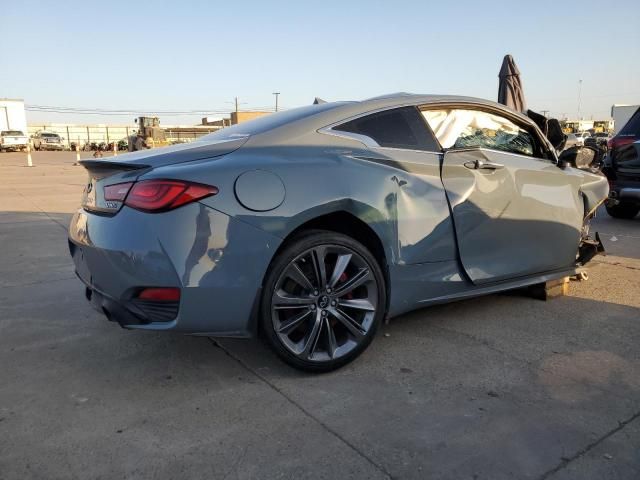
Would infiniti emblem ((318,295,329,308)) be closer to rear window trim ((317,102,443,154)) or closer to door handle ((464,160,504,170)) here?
rear window trim ((317,102,443,154))

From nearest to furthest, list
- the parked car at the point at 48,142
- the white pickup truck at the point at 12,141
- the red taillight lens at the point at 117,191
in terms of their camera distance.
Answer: the red taillight lens at the point at 117,191 → the white pickup truck at the point at 12,141 → the parked car at the point at 48,142

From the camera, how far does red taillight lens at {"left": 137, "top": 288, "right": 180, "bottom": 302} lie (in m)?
2.49

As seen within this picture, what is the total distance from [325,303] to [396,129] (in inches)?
45.7

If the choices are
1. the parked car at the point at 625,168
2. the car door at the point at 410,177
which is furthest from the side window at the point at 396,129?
the parked car at the point at 625,168

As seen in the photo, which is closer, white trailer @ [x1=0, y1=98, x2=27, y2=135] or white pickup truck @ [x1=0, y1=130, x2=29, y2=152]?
white pickup truck @ [x1=0, y1=130, x2=29, y2=152]

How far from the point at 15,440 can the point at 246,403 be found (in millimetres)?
1024

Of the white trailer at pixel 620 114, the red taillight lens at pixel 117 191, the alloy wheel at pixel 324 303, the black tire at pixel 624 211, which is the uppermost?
the white trailer at pixel 620 114

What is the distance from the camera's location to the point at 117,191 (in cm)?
264

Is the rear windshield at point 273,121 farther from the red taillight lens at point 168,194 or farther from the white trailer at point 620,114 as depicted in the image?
the white trailer at point 620,114

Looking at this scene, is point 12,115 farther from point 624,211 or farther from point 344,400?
point 344,400

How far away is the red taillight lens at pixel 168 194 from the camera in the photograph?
2.48m

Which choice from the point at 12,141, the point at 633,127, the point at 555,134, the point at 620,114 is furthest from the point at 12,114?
the point at 555,134

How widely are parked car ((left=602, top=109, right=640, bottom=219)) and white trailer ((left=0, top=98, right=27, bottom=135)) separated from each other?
51203 mm

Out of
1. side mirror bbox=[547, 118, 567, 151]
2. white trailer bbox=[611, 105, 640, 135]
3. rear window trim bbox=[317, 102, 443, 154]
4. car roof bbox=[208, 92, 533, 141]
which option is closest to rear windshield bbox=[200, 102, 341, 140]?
car roof bbox=[208, 92, 533, 141]
